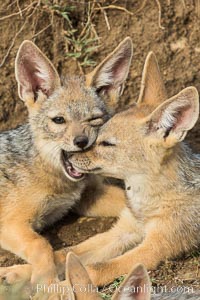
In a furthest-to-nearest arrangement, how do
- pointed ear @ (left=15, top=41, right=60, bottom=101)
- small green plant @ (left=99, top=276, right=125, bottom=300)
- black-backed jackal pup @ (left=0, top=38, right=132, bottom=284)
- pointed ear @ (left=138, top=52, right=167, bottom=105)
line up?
pointed ear @ (left=15, top=41, right=60, bottom=101), black-backed jackal pup @ (left=0, top=38, right=132, bottom=284), pointed ear @ (left=138, top=52, right=167, bottom=105), small green plant @ (left=99, top=276, right=125, bottom=300)

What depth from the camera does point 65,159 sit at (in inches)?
285

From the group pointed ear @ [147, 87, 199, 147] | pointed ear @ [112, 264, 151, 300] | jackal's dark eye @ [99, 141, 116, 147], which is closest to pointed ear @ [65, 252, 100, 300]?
pointed ear @ [112, 264, 151, 300]

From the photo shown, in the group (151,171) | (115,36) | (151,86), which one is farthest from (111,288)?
(115,36)

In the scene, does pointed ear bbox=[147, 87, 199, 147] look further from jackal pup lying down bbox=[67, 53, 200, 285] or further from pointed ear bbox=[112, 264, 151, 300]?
pointed ear bbox=[112, 264, 151, 300]

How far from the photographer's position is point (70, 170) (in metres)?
7.17

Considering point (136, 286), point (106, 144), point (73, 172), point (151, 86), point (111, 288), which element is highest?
point (151, 86)

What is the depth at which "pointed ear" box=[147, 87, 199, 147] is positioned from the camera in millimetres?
6230

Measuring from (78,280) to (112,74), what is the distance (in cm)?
327

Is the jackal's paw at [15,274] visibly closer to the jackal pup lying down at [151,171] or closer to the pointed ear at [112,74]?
the jackal pup lying down at [151,171]

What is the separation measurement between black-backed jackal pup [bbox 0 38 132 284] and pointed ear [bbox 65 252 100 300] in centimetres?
221

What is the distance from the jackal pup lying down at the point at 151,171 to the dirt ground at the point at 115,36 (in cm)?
215

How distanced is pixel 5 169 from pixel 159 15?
8.78ft

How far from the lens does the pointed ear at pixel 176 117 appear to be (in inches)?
245

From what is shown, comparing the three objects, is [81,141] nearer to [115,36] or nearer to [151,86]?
[151,86]
